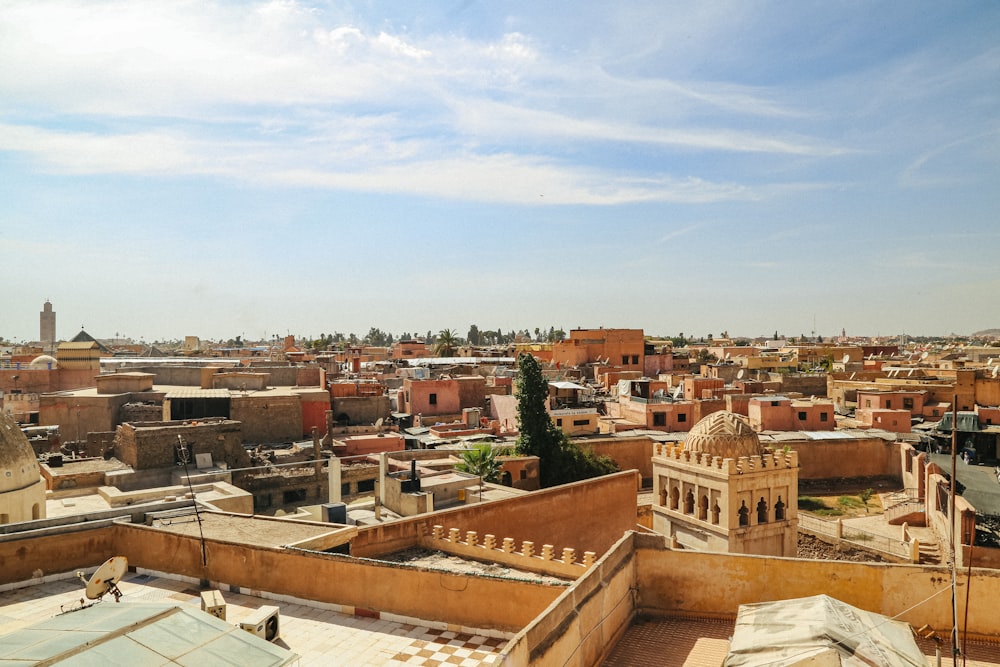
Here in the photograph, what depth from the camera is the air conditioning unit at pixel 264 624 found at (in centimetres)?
819

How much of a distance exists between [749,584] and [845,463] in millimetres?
24762

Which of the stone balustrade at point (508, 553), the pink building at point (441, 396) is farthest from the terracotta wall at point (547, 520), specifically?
the pink building at point (441, 396)

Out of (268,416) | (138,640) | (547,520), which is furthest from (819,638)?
(268,416)

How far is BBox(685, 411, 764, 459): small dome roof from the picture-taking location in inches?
696

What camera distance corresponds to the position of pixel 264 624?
27.4ft

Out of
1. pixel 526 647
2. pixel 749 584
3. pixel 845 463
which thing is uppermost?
pixel 526 647

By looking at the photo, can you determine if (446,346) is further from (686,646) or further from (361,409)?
(686,646)

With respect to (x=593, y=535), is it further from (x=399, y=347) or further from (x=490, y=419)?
(x=399, y=347)

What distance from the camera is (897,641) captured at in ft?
23.5

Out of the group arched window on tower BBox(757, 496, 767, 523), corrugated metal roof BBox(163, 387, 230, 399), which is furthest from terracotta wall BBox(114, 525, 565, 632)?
corrugated metal roof BBox(163, 387, 230, 399)

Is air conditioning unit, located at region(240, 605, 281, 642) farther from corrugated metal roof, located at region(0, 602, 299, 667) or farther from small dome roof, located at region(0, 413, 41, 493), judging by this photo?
small dome roof, located at region(0, 413, 41, 493)

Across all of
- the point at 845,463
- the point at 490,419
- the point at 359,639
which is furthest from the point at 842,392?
the point at 359,639

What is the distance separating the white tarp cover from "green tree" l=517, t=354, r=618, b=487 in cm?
1858

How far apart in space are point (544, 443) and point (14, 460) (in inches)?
695
